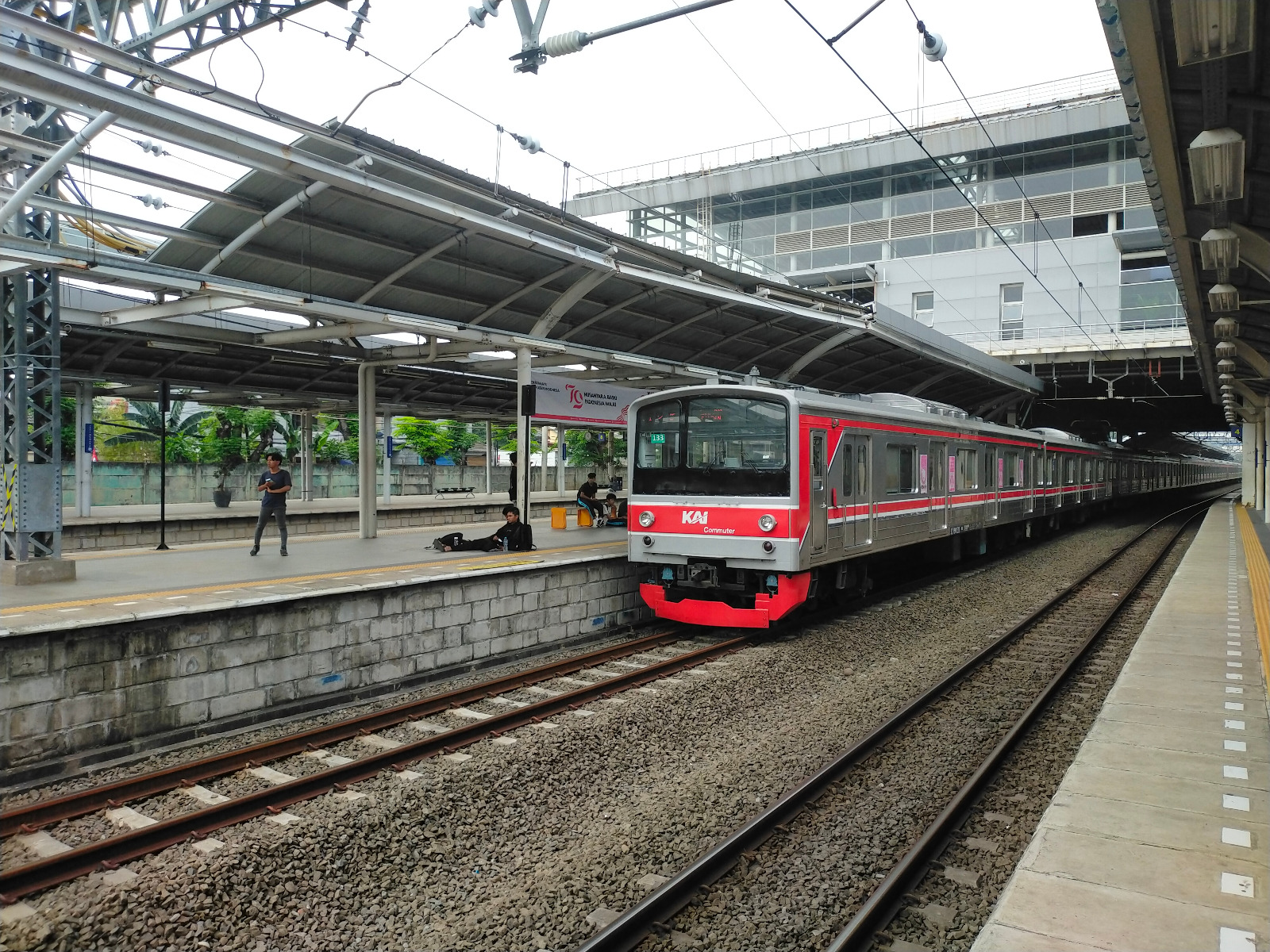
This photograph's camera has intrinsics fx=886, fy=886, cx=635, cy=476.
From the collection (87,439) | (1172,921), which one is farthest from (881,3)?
(87,439)

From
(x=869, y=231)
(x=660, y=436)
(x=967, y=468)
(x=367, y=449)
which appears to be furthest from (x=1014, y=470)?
(x=869, y=231)

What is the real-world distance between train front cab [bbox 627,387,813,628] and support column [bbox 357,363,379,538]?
4.57 m

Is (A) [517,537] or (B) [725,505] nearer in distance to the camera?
→ (B) [725,505]

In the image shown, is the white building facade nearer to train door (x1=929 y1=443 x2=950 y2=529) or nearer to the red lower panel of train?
train door (x1=929 y1=443 x2=950 y2=529)

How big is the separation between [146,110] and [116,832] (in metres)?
4.65

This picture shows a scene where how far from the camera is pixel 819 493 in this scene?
984 centimetres

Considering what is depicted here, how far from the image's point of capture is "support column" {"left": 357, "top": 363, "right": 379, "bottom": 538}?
13.0 m

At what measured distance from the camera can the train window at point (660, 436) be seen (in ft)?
33.6

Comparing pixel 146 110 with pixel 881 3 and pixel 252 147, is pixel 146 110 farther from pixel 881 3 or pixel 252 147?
pixel 881 3

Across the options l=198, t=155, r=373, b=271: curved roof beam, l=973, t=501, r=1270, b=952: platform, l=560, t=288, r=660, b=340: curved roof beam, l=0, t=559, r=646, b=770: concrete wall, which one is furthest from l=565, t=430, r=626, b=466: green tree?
l=973, t=501, r=1270, b=952: platform

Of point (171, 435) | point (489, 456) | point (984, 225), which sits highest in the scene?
point (984, 225)

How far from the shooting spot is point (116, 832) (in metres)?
4.82

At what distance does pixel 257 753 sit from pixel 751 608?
17.8ft

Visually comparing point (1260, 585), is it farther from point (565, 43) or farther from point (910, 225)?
point (910, 225)
